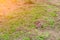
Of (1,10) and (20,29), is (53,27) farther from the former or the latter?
(1,10)

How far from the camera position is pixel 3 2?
5.70m

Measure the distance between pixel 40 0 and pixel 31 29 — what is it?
73.7 inches

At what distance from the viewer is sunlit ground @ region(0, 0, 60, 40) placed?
13.6 feet

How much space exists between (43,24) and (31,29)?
0.38 m

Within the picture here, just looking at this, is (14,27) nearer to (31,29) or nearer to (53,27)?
(31,29)

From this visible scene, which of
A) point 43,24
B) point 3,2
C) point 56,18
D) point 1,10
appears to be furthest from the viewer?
point 3,2

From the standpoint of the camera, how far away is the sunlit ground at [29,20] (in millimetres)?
4137

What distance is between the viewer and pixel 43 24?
4.52 meters

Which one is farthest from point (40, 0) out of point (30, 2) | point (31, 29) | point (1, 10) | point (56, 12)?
point (31, 29)

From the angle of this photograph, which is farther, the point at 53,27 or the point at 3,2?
the point at 3,2

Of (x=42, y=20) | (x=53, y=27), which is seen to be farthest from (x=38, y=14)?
(x=53, y=27)

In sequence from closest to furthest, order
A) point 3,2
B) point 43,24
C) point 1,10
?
A: point 43,24
point 1,10
point 3,2

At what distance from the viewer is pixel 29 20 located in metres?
4.70

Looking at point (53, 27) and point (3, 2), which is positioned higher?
point (3, 2)
